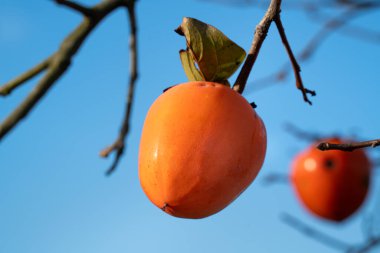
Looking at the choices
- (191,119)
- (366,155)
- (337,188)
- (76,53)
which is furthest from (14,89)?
(366,155)

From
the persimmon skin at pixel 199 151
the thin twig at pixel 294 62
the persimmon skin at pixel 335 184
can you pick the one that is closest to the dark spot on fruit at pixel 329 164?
the persimmon skin at pixel 335 184

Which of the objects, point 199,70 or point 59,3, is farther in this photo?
point 199,70

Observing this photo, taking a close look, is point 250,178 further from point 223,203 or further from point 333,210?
point 333,210

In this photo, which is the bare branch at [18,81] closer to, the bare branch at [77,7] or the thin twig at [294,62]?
the bare branch at [77,7]

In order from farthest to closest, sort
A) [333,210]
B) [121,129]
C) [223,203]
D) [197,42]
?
[333,210] < [121,129] < [197,42] < [223,203]

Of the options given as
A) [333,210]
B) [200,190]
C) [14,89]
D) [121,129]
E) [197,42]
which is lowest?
[333,210]

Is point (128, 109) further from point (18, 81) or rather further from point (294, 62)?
point (18, 81)

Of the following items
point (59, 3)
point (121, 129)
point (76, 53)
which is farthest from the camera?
point (121, 129)

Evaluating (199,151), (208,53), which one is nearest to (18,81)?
(199,151)
